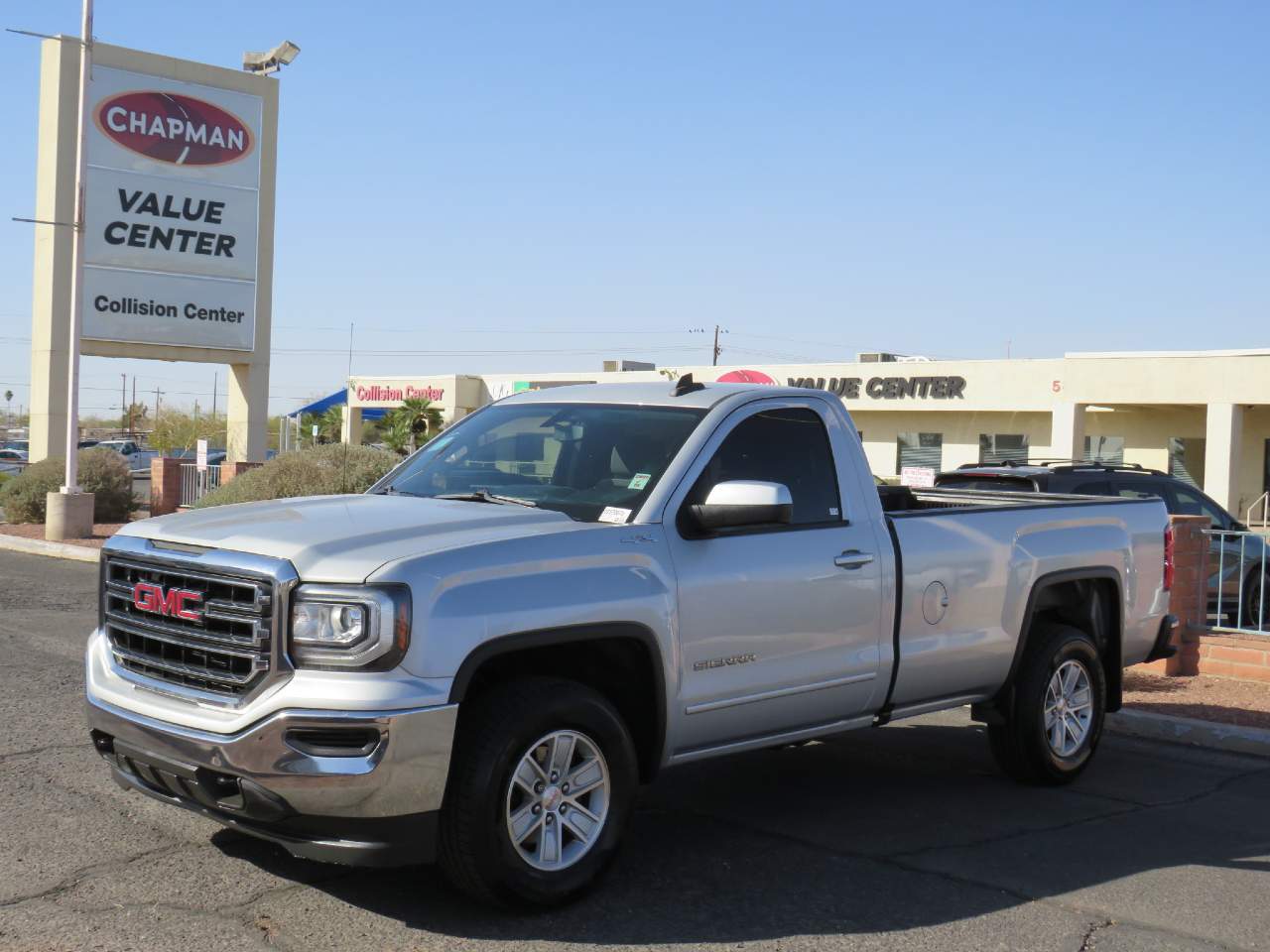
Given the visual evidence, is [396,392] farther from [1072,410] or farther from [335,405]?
[1072,410]

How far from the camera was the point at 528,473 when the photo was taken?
618cm

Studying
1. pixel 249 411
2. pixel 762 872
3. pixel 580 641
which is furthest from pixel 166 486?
pixel 580 641

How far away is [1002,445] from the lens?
4588 centimetres

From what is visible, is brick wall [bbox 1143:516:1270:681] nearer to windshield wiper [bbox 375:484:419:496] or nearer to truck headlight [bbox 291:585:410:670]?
windshield wiper [bbox 375:484:419:496]

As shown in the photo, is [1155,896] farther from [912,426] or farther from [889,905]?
Answer: [912,426]

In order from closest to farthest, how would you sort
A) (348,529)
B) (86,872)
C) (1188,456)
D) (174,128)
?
(348,529)
(86,872)
(174,128)
(1188,456)

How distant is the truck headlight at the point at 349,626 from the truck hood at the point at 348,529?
7 cm

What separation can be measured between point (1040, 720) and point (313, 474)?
16072 mm

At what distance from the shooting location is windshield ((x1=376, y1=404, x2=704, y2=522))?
19.0 feet

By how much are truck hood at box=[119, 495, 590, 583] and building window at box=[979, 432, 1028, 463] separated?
4147 cm

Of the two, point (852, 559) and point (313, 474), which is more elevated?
point (852, 559)

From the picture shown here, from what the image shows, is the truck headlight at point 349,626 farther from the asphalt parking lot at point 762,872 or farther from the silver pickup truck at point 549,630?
the asphalt parking lot at point 762,872

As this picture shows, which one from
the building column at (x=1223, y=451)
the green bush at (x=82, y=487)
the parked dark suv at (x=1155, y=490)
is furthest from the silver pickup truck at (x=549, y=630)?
the building column at (x=1223, y=451)

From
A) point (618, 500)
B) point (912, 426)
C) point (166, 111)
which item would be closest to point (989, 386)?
point (912, 426)
